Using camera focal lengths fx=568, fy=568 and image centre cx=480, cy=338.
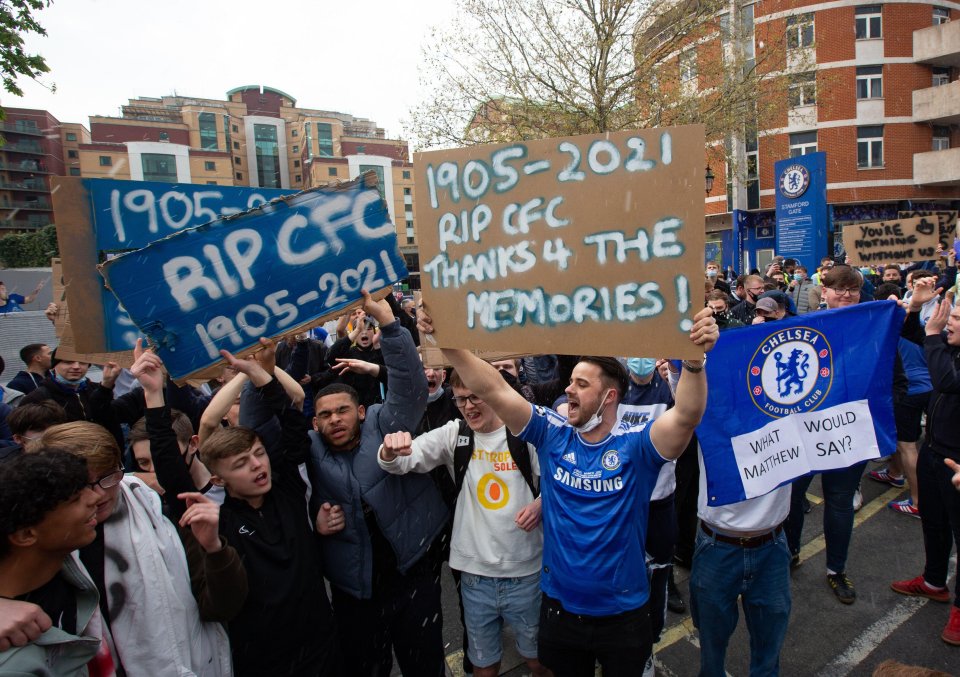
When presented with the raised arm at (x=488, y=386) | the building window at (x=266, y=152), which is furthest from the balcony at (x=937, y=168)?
the building window at (x=266, y=152)

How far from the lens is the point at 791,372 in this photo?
2975 mm

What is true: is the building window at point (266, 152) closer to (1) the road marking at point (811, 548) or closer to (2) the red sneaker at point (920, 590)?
(1) the road marking at point (811, 548)

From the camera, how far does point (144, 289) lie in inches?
91.9

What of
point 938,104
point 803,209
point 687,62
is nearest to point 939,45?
point 938,104

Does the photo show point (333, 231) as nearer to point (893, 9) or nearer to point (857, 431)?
point (857, 431)

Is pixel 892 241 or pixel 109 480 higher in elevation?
pixel 892 241

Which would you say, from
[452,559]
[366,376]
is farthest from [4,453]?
[366,376]

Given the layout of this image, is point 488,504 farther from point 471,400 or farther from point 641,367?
point 641,367

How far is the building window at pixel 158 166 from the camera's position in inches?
2464

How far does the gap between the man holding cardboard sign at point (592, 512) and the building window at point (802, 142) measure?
26.3 m

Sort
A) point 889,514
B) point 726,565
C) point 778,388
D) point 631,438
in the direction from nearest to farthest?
point 631,438, point 726,565, point 778,388, point 889,514

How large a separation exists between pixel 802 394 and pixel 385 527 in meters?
2.24

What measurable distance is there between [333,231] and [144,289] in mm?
799

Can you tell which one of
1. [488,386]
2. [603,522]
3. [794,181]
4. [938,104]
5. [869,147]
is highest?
[938,104]
